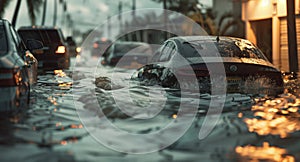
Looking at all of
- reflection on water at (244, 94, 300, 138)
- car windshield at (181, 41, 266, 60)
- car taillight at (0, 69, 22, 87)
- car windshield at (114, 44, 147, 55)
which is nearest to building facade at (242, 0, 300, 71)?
car windshield at (114, 44, 147, 55)

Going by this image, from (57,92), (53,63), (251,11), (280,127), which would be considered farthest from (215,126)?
(251,11)

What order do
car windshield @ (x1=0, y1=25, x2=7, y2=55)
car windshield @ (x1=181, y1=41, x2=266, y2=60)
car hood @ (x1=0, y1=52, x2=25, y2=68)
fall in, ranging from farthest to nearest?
car windshield @ (x1=181, y1=41, x2=266, y2=60) < car windshield @ (x1=0, y1=25, x2=7, y2=55) < car hood @ (x1=0, y1=52, x2=25, y2=68)

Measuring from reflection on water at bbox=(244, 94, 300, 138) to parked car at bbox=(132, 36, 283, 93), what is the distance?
33.4 inches

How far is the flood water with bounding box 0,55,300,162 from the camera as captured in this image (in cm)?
504

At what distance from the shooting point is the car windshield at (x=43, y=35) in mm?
16938

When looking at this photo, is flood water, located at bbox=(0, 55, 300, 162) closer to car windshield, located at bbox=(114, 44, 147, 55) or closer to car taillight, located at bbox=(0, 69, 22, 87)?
car taillight, located at bbox=(0, 69, 22, 87)

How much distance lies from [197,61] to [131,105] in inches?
74.2

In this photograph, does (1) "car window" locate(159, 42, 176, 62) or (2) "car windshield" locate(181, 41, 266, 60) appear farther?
(1) "car window" locate(159, 42, 176, 62)

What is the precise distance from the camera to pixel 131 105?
8.55 meters

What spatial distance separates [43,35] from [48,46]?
50cm

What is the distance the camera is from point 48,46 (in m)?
17.1

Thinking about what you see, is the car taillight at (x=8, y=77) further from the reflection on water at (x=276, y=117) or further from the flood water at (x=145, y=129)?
the reflection on water at (x=276, y=117)

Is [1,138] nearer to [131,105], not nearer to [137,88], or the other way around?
[131,105]

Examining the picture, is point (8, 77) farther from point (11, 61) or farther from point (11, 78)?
point (11, 61)
